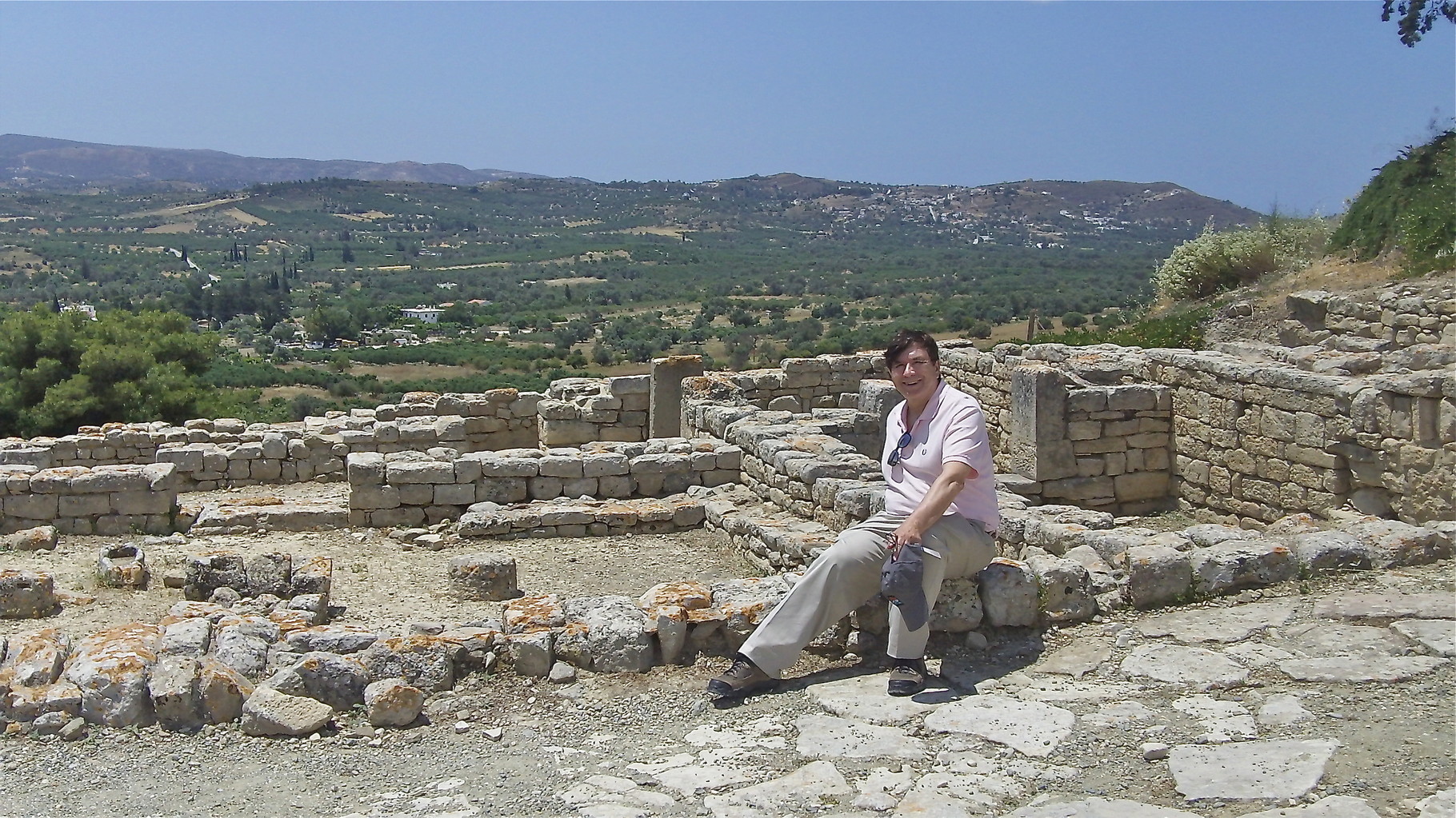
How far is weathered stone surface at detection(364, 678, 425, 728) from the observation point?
16.5 feet

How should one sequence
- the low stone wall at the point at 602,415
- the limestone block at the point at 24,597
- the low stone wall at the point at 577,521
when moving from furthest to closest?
the low stone wall at the point at 602,415 < the low stone wall at the point at 577,521 < the limestone block at the point at 24,597

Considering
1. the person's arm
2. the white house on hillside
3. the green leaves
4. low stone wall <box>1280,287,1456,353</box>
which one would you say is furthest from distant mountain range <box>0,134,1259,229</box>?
the person's arm

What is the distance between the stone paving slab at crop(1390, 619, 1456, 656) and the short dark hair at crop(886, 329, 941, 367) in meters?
2.31

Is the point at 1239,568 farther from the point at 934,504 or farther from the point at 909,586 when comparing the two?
the point at 909,586

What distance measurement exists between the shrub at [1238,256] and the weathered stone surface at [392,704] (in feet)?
66.4

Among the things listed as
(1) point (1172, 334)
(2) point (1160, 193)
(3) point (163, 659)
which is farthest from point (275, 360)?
(2) point (1160, 193)

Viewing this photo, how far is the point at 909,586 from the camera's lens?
201 inches

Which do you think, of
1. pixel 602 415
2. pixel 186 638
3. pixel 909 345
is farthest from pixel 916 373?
pixel 602 415

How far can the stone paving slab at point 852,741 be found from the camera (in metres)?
4.49

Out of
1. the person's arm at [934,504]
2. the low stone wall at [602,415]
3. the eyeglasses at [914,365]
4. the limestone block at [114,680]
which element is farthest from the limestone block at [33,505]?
the person's arm at [934,504]

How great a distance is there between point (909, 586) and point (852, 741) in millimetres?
780

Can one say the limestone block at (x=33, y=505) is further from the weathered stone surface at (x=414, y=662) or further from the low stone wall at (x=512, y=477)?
the weathered stone surface at (x=414, y=662)

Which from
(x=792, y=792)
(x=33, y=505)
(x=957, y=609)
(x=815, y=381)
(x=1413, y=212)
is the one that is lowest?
(x=33, y=505)

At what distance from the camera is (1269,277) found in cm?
2120
